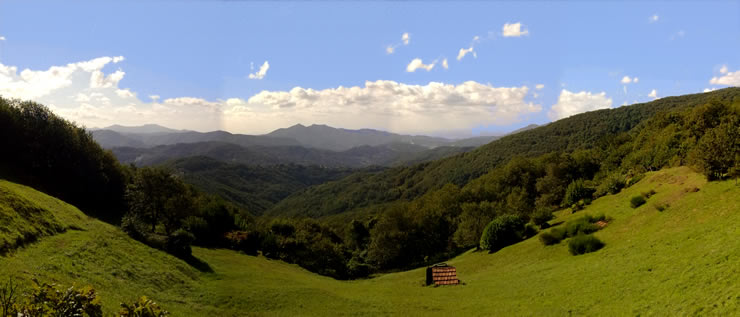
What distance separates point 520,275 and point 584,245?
546 cm

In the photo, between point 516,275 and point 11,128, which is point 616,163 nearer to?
point 516,275

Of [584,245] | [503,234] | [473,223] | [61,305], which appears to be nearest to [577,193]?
[503,234]

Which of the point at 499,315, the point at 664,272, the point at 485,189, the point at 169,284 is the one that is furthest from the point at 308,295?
the point at 485,189

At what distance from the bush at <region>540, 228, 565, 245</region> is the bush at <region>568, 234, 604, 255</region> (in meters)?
3.64

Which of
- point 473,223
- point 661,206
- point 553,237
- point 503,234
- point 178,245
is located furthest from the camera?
point 473,223

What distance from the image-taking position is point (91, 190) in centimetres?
4131

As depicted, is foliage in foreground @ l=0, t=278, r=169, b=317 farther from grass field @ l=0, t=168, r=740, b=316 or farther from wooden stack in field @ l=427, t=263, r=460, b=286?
wooden stack in field @ l=427, t=263, r=460, b=286

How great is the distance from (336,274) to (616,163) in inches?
2144

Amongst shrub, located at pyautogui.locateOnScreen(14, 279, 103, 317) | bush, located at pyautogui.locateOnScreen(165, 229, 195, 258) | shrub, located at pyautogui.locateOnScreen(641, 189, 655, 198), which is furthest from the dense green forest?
shrub, located at pyautogui.locateOnScreen(14, 279, 103, 317)

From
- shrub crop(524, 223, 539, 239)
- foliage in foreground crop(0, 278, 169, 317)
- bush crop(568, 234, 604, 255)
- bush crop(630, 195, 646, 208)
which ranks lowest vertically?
shrub crop(524, 223, 539, 239)

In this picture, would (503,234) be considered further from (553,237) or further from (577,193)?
(577,193)

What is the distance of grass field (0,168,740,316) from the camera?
13602 mm

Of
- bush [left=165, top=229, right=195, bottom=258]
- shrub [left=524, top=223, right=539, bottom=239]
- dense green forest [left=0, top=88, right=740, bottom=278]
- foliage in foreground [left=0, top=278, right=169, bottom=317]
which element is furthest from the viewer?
shrub [left=524, top=223, right=539, bottom=239]

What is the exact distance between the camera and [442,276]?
94.5 ft
